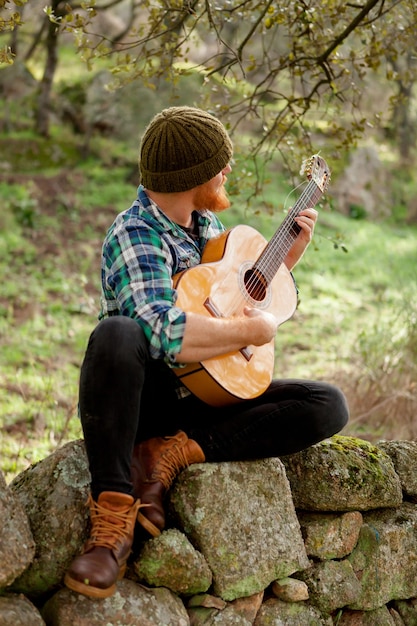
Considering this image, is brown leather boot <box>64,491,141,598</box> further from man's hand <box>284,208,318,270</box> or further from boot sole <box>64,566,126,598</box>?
man's hand <box>284,208,318,270</box>

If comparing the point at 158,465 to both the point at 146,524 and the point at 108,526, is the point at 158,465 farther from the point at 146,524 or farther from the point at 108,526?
the point at 108,526

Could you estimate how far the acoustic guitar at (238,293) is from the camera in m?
2.53

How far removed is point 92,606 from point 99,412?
1.87 feet

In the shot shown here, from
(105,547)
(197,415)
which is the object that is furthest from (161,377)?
(105,547)

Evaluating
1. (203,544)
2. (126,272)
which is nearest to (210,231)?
(126,272)

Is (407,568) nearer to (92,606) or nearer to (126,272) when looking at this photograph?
(92,606)

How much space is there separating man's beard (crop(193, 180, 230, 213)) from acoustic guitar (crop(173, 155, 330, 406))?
0.11 metres

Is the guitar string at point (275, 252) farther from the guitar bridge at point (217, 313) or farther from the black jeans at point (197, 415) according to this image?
the black jeans at point (197, 415)

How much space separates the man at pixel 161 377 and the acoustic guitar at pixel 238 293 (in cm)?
7

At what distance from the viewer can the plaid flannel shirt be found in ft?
7.65

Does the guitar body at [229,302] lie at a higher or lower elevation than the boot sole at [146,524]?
higher

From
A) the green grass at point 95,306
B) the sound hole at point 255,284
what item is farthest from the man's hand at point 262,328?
the green grass at point 95,306

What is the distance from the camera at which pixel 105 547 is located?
7.27 ft

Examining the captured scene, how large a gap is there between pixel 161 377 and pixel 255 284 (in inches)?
21.0
